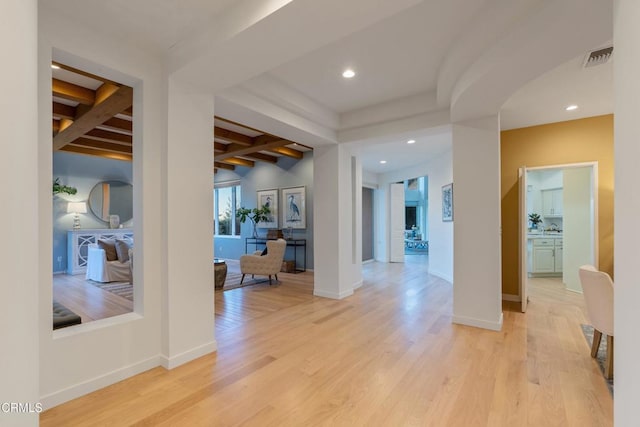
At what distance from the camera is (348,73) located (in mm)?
3355

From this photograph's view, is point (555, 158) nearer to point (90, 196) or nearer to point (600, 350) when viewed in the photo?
point (600, 350)

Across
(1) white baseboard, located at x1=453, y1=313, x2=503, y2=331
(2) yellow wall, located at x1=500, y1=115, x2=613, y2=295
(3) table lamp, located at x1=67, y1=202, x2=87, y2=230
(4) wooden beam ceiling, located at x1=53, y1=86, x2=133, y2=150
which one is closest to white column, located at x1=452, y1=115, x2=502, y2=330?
(1) white baseboard, located at x1=453, y1=313, x2=503, y2=331

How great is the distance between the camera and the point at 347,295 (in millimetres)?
5008

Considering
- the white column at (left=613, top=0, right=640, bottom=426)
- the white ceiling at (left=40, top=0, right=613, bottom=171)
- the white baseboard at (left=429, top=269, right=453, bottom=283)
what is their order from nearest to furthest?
the white column at (left=613, top=0, right=640, bottom=426) < the white ceiling at (left=40, top=0, right=613, bottom=171) < the white baseboard at (left=429, top=269, right=453, bottom=283)

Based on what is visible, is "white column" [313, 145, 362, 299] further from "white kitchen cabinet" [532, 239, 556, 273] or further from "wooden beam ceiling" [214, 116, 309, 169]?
"white kitchen cabinet" [532, 239, 556, 273]

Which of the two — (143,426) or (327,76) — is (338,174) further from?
(143,426)

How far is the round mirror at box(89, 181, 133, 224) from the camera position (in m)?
7.80

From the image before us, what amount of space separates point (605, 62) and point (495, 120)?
3.18ft

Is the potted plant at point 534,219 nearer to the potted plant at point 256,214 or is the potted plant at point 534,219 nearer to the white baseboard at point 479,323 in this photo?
the white baseboard at point 479,323

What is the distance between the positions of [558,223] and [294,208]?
6213 millimetres

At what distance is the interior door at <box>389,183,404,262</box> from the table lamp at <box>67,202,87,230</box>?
821 cm

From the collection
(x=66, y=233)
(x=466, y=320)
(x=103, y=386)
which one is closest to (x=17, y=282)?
(x=103, y=386)

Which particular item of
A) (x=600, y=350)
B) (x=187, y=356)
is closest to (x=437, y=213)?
(x=600, y=350)

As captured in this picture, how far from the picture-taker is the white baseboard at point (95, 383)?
2.02 meters
